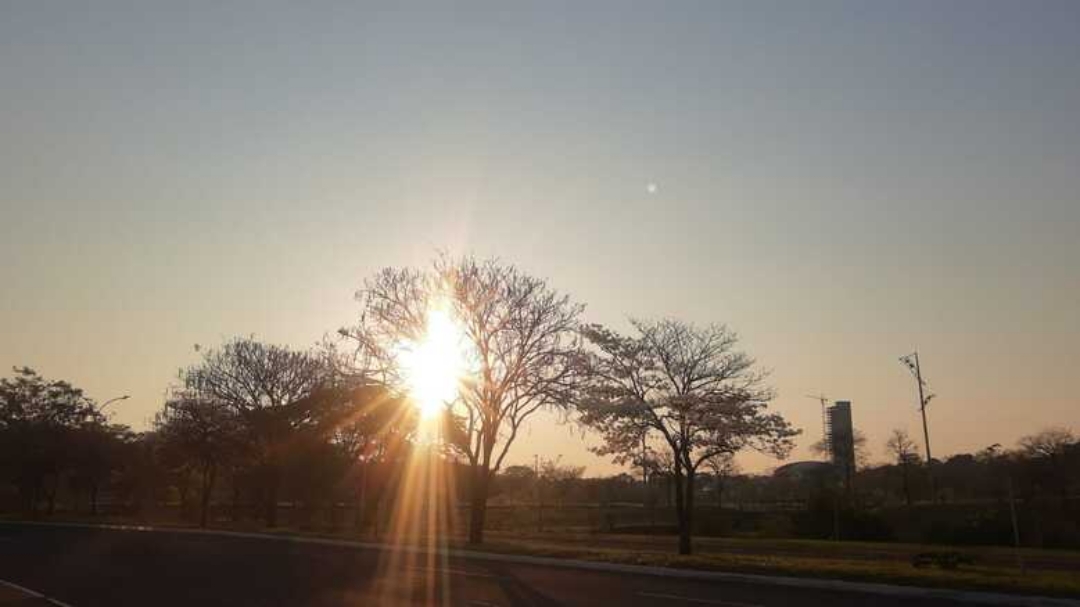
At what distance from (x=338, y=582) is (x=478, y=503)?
56.5 ft

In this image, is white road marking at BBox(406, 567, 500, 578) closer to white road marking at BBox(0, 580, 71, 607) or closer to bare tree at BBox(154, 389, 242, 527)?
white road marking at BBox(0, 580, 71, 607)

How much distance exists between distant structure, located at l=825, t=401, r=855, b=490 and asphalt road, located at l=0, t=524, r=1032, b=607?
186ft

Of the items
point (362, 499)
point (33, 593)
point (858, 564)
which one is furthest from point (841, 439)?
point (33, 593)

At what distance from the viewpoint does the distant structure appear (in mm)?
82438

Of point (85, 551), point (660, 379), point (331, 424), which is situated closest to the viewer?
point (85, 551)

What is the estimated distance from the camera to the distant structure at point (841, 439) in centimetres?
8244

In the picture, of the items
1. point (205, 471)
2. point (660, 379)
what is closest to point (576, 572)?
point (660, 379)

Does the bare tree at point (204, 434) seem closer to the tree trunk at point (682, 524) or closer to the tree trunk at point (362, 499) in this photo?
the tree trunk at point (362, 499)

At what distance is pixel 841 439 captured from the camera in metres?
88.3

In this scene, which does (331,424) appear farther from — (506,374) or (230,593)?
(230,593)

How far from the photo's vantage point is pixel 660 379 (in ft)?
117

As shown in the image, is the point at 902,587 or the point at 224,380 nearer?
the point at 902,587

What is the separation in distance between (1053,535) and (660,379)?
93.1 ft

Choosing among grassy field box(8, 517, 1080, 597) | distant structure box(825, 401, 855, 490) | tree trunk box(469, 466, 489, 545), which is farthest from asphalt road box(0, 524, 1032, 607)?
distant structure box(825, 401, 855, 490)
